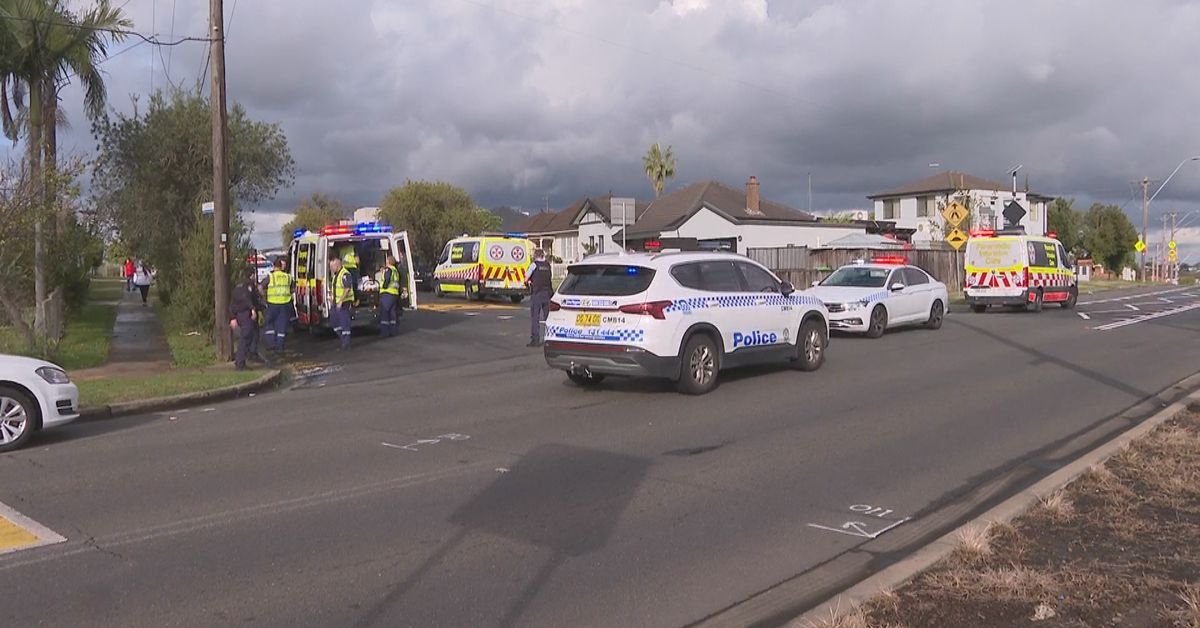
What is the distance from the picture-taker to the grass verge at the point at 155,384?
12.3 meters

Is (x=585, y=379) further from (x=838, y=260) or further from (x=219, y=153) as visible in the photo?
(x=838, y=260)

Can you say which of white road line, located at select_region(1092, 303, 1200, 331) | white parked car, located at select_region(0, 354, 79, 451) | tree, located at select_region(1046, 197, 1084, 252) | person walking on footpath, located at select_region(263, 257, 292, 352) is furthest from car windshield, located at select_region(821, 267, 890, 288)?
tree, located at select_region(1046, 197, 1084, 252)

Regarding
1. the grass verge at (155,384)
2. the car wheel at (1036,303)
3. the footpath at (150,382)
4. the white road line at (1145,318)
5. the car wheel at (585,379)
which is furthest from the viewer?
the car wheel at (1036,303)

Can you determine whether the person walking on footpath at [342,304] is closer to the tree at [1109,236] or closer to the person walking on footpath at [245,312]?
the person walking on footpath at [245,312]

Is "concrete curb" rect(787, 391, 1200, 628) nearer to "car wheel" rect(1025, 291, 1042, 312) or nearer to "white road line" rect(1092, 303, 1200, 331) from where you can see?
"white road line" rect(1092, 303, 1200, 331)

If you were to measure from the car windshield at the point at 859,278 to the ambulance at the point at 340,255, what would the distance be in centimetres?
891

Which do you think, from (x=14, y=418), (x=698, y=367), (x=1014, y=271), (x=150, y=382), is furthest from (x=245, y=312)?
(x=1014, y=271)

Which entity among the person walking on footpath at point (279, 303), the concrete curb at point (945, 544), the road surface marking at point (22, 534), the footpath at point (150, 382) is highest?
the person walking on footpath at point (279, 303)

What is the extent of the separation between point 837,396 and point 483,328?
1185 cm

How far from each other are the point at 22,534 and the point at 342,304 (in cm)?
1274

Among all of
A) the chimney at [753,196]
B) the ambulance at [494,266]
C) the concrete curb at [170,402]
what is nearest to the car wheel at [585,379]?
the concrete curb at [170,402]

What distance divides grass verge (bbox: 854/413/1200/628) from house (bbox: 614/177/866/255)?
144 ft

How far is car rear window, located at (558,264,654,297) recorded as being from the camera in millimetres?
11586

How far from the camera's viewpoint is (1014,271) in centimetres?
2606
